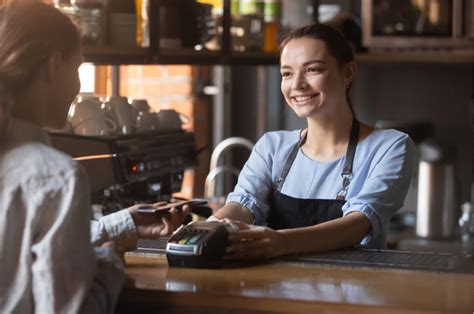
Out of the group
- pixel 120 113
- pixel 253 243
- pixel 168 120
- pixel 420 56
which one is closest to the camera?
pixel 253 243

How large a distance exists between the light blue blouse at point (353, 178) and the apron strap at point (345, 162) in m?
0.01

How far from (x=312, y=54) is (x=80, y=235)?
3.26ft

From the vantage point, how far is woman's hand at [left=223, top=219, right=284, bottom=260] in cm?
184

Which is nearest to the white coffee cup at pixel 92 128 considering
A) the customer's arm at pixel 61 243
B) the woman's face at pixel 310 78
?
the woman's face at pixel 310 78

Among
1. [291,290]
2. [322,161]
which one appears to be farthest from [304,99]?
[291,290]

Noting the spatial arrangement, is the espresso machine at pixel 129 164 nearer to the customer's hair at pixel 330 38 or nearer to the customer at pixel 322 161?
the customer at pixel 322 161

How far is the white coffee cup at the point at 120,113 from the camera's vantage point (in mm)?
2631

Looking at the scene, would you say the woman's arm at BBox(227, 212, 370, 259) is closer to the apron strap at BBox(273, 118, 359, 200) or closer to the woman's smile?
the apron strap at BBox(273, 118, 359, 200)

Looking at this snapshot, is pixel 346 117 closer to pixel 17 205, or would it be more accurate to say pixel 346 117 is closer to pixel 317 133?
pixel 317 133

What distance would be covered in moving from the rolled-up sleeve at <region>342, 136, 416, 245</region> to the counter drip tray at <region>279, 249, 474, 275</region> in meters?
0.13

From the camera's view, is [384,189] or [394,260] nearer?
[394,260]

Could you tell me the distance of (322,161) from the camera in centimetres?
227

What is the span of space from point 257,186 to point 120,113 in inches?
21.4

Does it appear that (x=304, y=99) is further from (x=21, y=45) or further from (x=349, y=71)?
(x=21, y=45)
